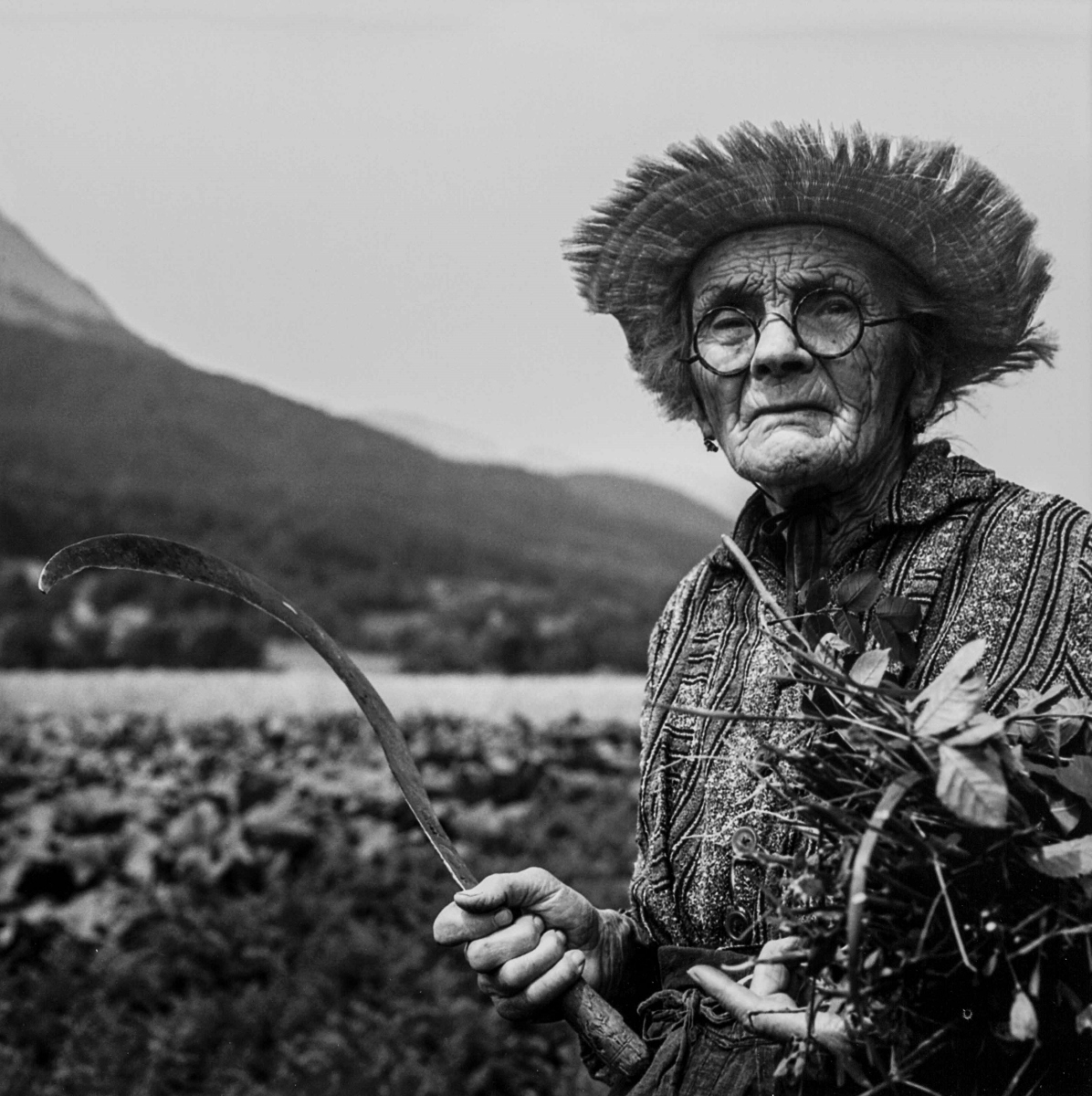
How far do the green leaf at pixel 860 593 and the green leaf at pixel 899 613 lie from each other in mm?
14

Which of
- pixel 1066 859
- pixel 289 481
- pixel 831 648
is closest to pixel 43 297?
pixel 289 481

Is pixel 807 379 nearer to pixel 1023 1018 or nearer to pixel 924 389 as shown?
pixel 924 389

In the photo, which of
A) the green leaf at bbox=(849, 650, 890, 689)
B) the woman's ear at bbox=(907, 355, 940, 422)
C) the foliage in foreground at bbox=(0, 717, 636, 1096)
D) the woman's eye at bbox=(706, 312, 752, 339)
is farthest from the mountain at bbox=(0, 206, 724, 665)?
the green leaf at bbox=(849, 650, 890, 689)

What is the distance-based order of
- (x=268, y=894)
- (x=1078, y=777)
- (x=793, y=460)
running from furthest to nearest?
(x=268, y=894), (x=793, y=460), (x=1078, y=777)

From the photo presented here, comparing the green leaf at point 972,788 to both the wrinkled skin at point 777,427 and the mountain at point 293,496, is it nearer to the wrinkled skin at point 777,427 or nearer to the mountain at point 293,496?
the wrinkled skin at point 777,427

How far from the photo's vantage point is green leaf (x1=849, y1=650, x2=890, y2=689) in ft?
5.32

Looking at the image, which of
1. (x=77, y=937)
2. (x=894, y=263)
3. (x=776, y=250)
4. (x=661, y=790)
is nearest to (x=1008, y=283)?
(x=894, y=263)

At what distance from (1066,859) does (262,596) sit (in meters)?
1.23

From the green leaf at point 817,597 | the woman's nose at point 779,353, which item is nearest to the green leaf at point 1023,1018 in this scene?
the green leaf at point 817,597

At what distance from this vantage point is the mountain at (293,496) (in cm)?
725

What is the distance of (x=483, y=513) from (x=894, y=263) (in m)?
6.04

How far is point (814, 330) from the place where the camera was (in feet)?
7.37

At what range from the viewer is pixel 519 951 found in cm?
212

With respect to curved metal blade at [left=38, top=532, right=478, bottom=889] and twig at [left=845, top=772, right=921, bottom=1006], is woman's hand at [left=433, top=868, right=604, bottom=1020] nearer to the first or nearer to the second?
curved metal blade at [left=38, top=532, right=478, bottom=889]
